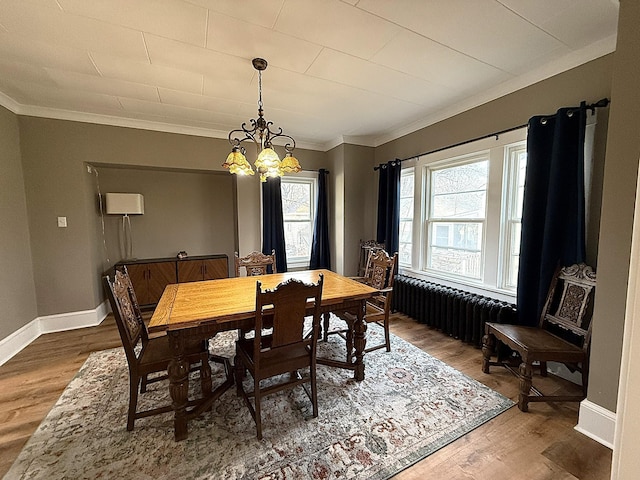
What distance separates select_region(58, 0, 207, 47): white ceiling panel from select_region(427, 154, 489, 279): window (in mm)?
2895

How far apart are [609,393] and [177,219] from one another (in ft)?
17.2

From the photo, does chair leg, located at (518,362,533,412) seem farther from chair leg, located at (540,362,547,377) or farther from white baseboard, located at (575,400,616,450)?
chair leg, located at (540,362,547,377)

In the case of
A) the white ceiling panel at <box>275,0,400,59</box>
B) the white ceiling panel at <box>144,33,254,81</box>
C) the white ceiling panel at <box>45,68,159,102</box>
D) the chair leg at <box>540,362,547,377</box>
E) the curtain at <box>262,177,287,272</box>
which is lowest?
the chair leg at <box>540,362,547,377</box>

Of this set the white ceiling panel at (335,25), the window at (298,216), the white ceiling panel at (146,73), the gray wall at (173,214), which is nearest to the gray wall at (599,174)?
the white ceiling panel at (335,25)

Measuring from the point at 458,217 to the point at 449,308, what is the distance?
108 centimetres

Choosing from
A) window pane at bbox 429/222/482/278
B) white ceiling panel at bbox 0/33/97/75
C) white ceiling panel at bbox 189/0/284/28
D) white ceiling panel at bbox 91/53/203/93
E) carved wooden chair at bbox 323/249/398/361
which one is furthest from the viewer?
window pane at bbox 429/222/482/278

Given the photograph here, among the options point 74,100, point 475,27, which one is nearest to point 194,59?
point 74,100

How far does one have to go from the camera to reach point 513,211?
2773 mm

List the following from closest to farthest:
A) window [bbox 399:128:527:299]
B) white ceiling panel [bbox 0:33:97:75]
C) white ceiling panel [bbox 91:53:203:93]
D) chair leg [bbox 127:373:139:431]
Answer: chair leg [bbox 127:373:139:431]
white ceiling panel [bbox 0:33:97:75]
white ceiling panel [bbox 91:53:203:93]
window [bbox 399:128:527:299]

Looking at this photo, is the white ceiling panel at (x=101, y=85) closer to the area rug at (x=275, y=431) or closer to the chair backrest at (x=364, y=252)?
the area rug at (x=275, y=431)

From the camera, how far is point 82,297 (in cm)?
350

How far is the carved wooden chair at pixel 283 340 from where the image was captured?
5.52 ft

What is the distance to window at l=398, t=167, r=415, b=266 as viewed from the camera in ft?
13.1

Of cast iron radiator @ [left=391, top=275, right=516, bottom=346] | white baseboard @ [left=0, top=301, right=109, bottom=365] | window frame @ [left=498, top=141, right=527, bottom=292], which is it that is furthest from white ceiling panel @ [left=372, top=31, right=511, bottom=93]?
white baseboard @ [left=0, top=301, right=109, bottom=365]
